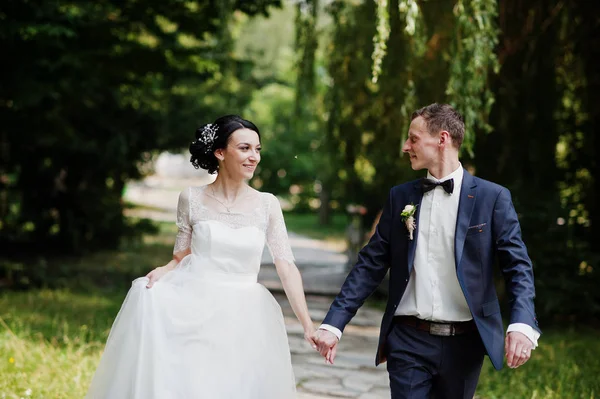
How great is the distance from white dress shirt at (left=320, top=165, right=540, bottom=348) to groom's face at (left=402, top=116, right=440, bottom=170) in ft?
0.31

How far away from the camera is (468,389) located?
10.5ft

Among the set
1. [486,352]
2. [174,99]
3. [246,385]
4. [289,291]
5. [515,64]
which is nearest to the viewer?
[486,352]

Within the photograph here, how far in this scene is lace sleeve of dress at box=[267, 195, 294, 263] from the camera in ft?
11.9

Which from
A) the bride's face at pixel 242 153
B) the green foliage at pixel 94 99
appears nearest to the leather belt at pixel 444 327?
the bride's face at pixel 242 153

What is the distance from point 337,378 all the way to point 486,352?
9.82ft

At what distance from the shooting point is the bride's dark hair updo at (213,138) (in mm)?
3527

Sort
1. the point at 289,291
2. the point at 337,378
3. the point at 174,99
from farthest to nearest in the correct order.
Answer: the point at 174,99
the point at 337,378
the point at 289,291

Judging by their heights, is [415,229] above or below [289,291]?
above

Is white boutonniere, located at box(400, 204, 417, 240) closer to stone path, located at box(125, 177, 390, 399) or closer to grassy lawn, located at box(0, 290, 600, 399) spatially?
stone path, located at box(125, 177, 390, 399)

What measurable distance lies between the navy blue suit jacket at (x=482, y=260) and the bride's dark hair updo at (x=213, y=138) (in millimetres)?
870

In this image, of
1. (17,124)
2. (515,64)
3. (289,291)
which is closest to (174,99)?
(17,124)

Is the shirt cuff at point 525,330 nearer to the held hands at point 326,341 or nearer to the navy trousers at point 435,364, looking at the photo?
the navy trousers at point 435,364

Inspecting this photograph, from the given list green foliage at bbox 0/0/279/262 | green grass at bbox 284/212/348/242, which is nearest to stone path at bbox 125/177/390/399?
green foliage at bbox 0/0/279/262

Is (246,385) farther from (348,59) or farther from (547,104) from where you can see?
(547,104)
